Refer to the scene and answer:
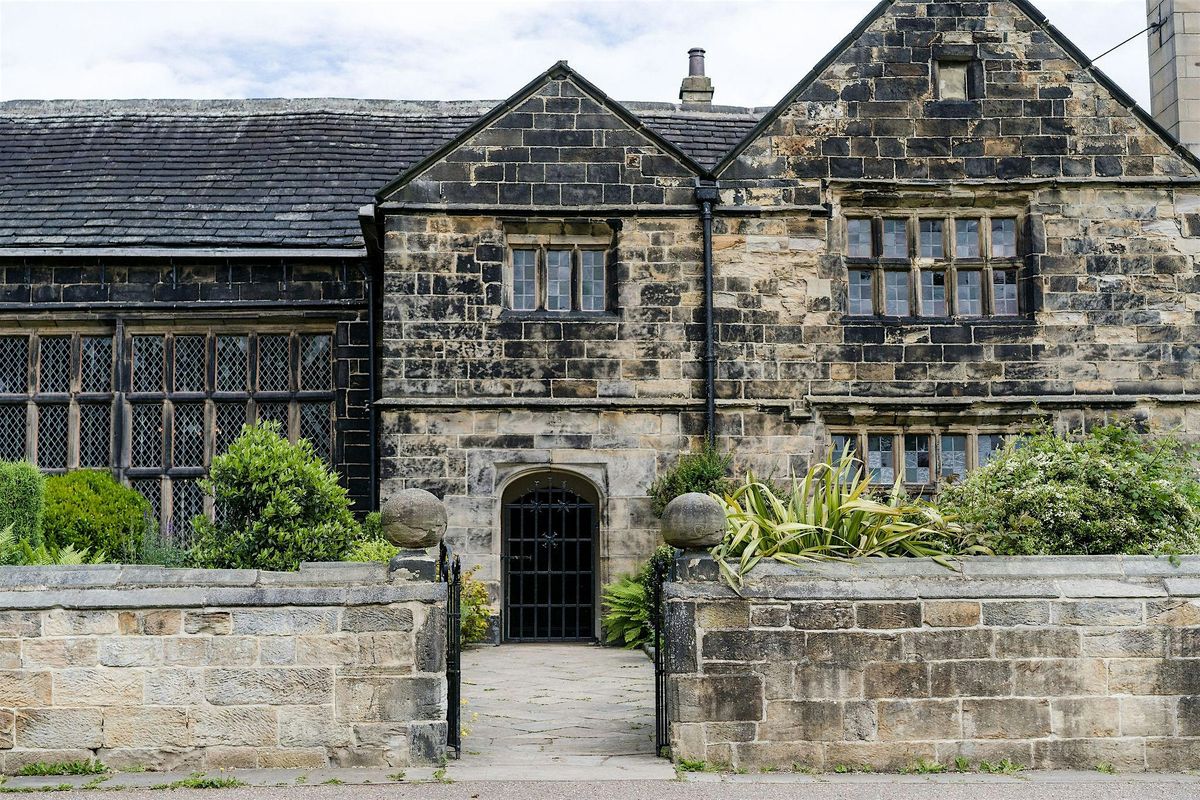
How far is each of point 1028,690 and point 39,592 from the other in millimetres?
6417

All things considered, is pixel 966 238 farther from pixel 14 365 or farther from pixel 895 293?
pixel 14 365

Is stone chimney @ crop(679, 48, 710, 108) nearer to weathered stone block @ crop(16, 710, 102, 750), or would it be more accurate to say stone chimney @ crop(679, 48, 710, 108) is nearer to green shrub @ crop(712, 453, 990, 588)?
green shrub @ crop(712, 453, 990, 588)

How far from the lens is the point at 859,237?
15492 millimetres

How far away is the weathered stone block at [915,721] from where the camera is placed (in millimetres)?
8227

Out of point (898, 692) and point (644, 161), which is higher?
point (644, 161)

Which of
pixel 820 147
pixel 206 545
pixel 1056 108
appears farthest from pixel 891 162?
pixel 206 545

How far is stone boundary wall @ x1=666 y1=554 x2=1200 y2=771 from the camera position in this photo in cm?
817

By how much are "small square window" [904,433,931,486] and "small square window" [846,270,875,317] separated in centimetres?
159

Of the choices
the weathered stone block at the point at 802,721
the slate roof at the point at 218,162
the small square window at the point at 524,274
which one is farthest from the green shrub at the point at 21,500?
the weathered stone block at the point at 802,721

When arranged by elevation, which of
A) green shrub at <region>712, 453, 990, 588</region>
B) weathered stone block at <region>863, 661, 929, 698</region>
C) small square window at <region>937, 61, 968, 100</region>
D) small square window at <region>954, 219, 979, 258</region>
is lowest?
weathered stone block at <region>863, 661, 929, 698</region>

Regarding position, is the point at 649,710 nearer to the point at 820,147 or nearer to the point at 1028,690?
the point at 1028,690

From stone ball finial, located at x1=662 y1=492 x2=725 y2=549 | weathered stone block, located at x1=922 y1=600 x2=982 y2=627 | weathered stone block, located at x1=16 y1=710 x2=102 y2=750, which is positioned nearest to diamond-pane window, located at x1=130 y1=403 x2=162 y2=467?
weathered stone block, located at x1=16 y1=710 x2=102 y2=750

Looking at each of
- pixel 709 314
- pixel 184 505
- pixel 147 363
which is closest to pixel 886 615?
pixel 709 314

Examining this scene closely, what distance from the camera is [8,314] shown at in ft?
53.1
